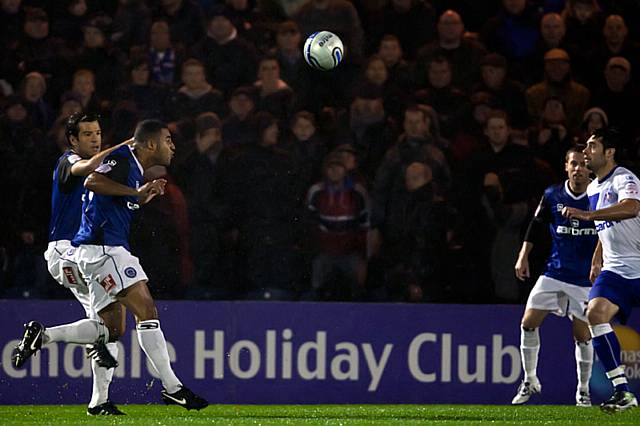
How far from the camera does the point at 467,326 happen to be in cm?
1085

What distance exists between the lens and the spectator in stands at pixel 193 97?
11.5m

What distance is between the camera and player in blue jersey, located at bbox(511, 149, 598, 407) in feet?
34.0

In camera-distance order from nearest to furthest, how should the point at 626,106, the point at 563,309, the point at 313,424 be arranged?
the point at 313,424 → the point at 563,309 → the point at 626,106

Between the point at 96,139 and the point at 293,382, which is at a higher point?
the point at 96,139

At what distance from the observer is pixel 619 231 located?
29.8 ft

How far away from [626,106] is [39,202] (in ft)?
17.7

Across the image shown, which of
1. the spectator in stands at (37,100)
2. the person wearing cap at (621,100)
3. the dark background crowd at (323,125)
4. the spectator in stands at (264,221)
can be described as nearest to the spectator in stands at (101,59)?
the dark background crowd at (323,125)

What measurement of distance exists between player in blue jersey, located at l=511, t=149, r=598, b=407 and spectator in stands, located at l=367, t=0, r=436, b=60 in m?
2.35

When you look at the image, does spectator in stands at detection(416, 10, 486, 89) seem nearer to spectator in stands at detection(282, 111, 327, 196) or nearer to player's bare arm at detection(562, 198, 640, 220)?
spectator in stands at detection(282, 111, 327, 196)

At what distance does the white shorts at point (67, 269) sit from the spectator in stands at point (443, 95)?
399 centimetres

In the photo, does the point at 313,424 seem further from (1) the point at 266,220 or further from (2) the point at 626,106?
(2) the point at 626,106

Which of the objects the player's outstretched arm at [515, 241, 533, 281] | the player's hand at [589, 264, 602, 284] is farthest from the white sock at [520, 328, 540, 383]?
the player's hand at [589, 264, 602, 284]

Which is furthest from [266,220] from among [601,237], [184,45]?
[601,237]

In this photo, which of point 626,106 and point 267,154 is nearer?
point 267,154
